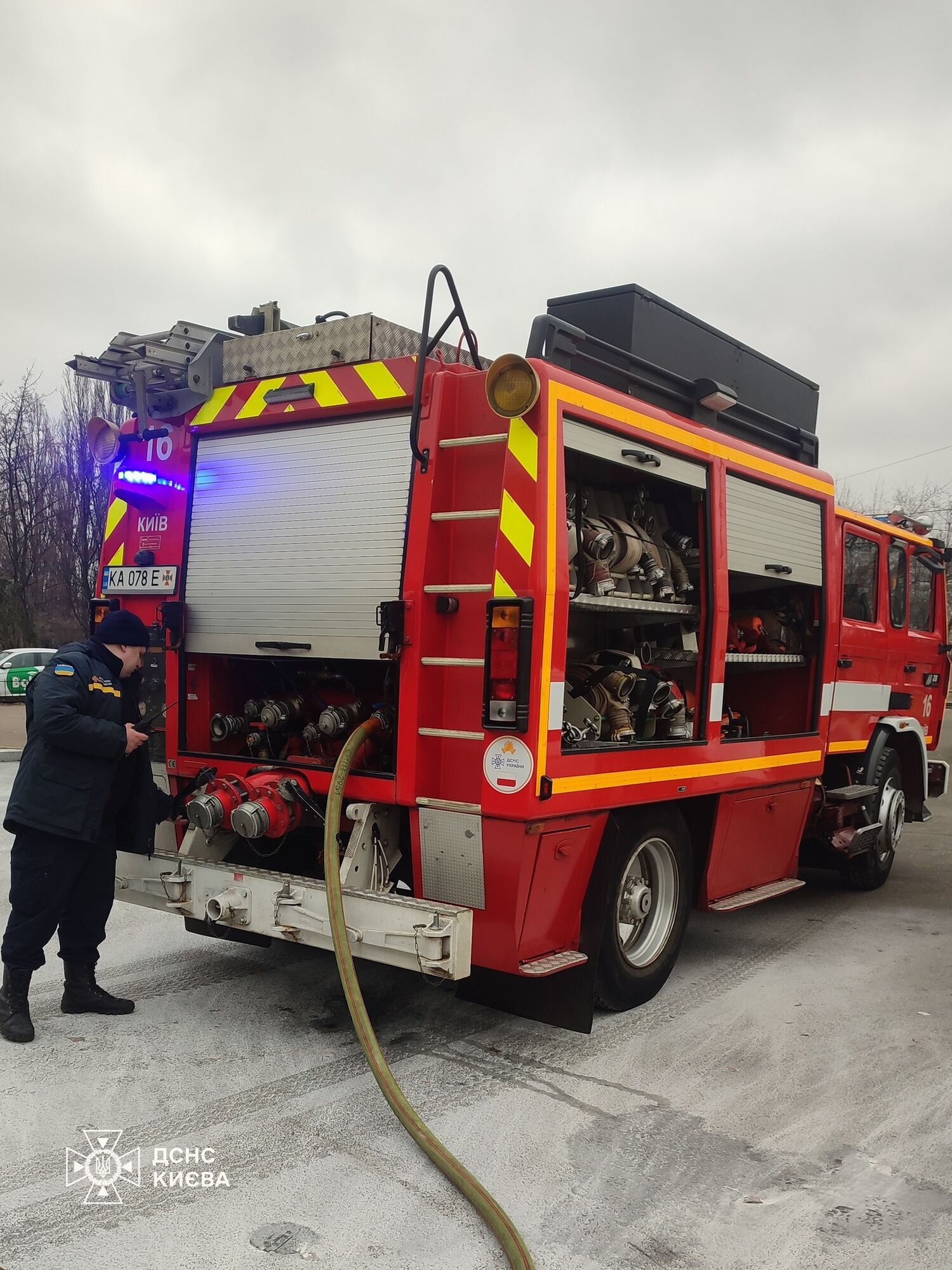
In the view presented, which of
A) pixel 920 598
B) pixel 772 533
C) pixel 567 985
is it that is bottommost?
pixel 567 985

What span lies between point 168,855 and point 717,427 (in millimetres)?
3495

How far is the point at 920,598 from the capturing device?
8.32 metres

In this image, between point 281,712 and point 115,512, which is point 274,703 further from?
point 115,512

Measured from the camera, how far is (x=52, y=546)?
31.0 m

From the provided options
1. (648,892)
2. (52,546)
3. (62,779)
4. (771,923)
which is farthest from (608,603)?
(52,546)

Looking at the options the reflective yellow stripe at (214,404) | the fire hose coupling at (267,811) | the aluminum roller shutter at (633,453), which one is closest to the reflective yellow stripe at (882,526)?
the aluminum roller shutter at (633,453)

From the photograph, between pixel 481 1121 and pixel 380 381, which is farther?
pixel 380 381

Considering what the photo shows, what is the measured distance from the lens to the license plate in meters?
5.18

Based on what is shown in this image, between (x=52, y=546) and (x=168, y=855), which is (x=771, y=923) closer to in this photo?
(x=168, y=855)

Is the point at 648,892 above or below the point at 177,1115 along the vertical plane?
above

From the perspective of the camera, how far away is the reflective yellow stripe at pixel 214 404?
16.6ft
